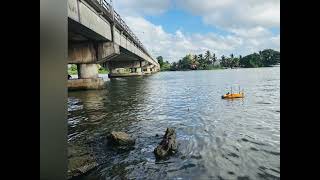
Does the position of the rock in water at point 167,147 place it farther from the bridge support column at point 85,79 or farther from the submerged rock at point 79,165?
the bridge support column at point 85,79

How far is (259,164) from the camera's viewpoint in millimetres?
9695

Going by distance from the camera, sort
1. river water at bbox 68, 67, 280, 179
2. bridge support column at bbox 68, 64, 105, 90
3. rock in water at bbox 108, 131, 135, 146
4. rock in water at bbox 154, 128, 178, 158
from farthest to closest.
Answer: bridge support column at bbox 68, 64, 105, 90, rock in water at bbox 108, 131, 135, 146, rock in water at bbox 154, 128, 178, 158, river water at bbox 68, 67, 280, 179

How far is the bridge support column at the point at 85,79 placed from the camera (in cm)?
3394

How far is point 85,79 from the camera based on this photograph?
34969 mm

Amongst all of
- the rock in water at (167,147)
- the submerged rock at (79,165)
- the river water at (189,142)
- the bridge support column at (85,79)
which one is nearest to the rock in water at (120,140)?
the river water at (189,142)

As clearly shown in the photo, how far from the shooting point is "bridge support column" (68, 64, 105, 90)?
111 ft

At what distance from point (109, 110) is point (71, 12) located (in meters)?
7.94

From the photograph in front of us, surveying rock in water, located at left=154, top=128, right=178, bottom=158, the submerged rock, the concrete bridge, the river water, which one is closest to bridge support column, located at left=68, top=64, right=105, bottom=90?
the concrete bridge

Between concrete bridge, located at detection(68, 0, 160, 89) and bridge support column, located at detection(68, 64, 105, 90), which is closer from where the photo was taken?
concrete bridge, located at detection(68, 0, 160, 89)

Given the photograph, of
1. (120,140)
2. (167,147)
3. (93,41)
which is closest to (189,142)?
(167,147)

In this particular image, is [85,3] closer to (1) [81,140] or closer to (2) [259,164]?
(1) [81,140]

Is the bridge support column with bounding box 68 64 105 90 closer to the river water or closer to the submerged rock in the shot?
the river water

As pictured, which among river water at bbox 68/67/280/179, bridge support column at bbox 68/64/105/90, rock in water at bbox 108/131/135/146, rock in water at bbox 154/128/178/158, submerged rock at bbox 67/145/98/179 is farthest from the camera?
bridge support column at bbox 68/64/105/90

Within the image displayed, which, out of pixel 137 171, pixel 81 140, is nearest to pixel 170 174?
pixel 137 171
